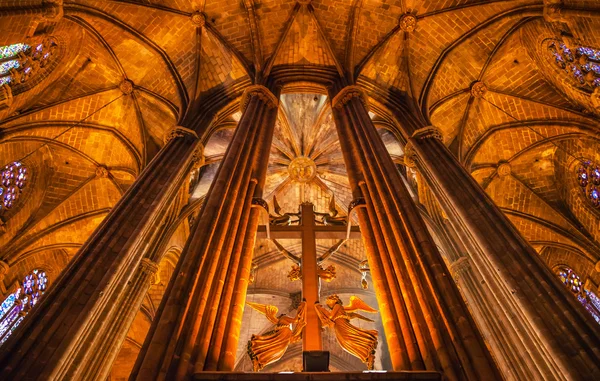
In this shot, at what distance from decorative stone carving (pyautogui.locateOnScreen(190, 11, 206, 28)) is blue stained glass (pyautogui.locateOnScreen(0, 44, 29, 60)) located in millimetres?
4061

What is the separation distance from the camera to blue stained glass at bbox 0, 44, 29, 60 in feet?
33.1

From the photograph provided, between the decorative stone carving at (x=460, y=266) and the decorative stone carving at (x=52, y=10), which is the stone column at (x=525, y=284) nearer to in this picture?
the decorative stone carving at (x=460, y=266)

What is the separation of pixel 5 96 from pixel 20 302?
5698 mm

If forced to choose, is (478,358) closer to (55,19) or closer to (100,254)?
(100,254)

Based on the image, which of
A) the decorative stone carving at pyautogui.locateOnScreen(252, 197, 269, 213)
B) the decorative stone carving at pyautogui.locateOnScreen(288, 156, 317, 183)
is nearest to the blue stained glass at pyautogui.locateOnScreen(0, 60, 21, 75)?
the decorative stone carving at pyautogui.locateOnScreen(252, 197, 269, 213)

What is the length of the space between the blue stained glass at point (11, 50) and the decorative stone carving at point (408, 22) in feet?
31.2

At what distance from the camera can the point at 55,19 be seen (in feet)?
32.2

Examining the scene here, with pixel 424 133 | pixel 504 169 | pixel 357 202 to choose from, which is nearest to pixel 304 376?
pixel 357 202

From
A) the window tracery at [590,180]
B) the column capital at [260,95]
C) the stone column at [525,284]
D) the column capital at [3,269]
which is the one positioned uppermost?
the column capital at [260,95]

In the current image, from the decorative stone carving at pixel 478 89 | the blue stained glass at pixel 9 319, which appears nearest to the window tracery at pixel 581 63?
the decorative stone carving at pixel 478 89

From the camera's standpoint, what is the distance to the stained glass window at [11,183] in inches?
456

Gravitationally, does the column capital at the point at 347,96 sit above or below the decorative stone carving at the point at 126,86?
below

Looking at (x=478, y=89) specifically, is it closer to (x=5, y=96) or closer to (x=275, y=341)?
(x=275, y=341)

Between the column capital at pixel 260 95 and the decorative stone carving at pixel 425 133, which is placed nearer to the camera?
the decorative stone carving at pixel 425 133
